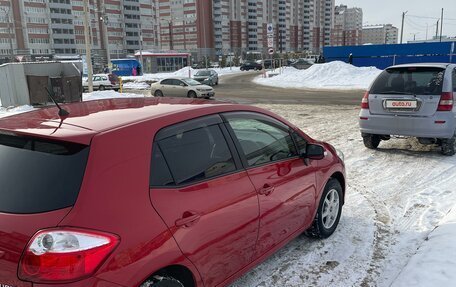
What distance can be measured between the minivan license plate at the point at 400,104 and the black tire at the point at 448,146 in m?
0.86

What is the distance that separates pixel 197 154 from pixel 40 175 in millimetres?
1021

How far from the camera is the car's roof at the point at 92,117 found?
239 cm

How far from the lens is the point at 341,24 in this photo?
175m

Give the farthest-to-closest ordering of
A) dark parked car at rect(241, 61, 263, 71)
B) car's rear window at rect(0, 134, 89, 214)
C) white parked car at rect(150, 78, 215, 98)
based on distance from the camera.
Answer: dark parked car at rect(241, 61, 263, 71), white parked car at rect(150, 78, 215, 98), car's rear window at rect(0, 134, 89, 214)

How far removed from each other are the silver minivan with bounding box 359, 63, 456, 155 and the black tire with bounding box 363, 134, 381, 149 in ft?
0.94

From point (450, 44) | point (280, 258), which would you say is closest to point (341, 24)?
point (450, 44)

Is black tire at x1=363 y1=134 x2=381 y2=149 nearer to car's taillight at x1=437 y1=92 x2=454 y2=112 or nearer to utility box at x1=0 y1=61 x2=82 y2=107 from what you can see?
car's taillight at x1=437 y1=92 x2=454 y2=112

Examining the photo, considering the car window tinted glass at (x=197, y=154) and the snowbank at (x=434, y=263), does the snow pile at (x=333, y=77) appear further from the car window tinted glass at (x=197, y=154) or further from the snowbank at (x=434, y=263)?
the car window tinted glass at (x=197, y=154)

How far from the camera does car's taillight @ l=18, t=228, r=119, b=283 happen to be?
1976mm

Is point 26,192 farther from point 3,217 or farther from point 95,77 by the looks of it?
point 95,77

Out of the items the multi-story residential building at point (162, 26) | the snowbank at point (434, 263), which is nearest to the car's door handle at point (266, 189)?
the snowbank at point (434, 263)

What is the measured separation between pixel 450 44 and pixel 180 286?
33725mm

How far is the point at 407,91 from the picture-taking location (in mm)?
7461

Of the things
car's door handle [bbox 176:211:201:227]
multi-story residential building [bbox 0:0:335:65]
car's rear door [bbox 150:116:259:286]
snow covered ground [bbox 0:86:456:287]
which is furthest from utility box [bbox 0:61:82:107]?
multi-story residential building [bbox 0:0:335:65]
